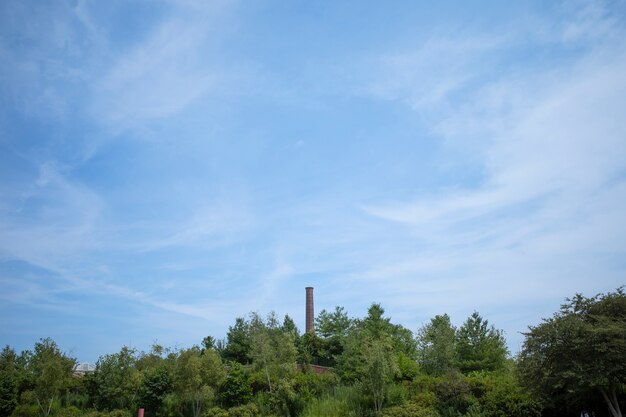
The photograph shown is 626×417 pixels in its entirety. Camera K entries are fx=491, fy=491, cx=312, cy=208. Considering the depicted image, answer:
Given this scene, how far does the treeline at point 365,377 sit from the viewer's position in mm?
20438

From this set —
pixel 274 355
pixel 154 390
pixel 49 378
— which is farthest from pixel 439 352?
pixel 49 378

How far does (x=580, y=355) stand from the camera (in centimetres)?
1998

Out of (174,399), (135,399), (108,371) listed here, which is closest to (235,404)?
(174,399)

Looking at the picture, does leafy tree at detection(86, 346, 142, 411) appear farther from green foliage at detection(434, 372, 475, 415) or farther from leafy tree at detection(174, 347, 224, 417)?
green foliage at detection(434, 372, 475, 415)

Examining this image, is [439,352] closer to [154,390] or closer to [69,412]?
[154,390]

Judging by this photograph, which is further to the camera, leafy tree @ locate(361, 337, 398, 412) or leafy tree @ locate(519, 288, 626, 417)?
leafy tree @ locate(361, 337, 398, 412)

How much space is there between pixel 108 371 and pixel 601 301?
31256 millimetres

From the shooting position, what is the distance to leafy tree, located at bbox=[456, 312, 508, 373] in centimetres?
3784

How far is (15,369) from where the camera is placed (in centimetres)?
4031

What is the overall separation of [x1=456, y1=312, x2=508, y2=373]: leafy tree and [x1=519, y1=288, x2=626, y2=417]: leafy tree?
15.6m

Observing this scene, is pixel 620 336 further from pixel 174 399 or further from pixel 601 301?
pixel 174 399

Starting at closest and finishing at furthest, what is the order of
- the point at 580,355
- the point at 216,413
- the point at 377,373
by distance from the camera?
the point at 580,355, the point at 377,373, the point at 216,413

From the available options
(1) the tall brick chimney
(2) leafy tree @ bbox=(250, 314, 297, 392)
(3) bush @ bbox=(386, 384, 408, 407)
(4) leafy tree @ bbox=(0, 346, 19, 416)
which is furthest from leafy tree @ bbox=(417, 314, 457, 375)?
(4) leafy tree @ bbox=(0, 346, 19, 416)

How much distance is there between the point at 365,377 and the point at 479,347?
16386 mm
